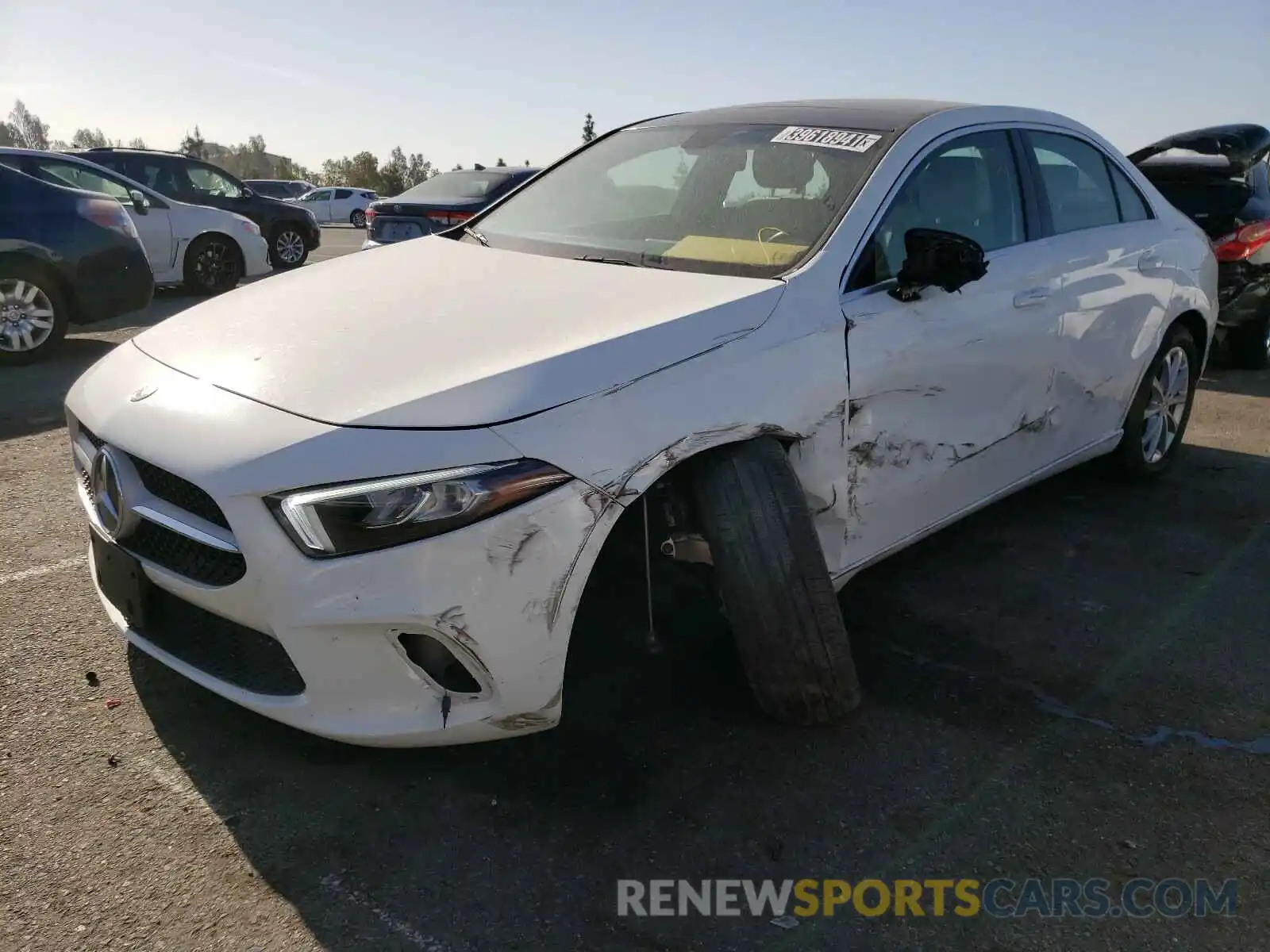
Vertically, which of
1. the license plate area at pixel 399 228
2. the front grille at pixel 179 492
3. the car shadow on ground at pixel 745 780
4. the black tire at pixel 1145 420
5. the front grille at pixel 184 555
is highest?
the license plate area at pixel 399 228

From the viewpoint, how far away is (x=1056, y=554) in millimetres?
4020

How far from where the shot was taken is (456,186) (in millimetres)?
10742

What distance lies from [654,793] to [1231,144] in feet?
23.4

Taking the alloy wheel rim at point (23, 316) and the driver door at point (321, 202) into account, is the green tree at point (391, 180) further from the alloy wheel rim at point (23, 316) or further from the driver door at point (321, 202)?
the alloy wheel rim at point (23, 316)

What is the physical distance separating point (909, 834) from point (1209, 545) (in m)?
2.52

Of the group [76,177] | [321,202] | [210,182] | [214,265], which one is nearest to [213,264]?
[214,265]

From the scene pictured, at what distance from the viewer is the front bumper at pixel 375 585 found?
6.69 ft

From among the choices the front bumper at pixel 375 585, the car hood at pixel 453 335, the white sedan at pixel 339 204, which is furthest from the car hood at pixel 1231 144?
the white sedan at pixel 339 204

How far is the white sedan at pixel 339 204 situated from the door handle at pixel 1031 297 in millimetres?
35579

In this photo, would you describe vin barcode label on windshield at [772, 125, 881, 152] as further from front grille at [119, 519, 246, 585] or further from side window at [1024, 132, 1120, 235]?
front grille at [119, 519, 246, 585]

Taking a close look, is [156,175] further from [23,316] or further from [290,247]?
[23,316]

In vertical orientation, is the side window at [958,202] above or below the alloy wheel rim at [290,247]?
above

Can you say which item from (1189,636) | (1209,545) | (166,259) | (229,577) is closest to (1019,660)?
(1189,636)

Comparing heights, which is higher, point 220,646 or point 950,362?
point 950,362
